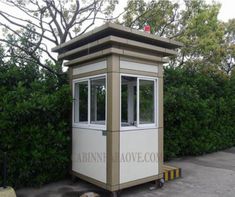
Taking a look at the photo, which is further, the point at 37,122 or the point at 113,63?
the point at 37,122

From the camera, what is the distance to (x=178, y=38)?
9.94 m

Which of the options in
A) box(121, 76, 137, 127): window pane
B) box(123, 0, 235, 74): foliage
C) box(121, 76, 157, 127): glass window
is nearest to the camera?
box(121, 76, 157, 127): glass window

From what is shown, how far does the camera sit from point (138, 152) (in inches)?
166

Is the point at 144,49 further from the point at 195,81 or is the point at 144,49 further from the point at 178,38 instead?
the point at 178,38

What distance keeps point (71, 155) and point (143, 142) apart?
163 cm

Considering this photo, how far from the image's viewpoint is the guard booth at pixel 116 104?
391 cm

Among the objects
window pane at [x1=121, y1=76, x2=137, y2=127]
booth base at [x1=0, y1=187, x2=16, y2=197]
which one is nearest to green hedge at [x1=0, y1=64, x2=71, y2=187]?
booth base at [x1=0, y1=187, x2=16, y2=197]

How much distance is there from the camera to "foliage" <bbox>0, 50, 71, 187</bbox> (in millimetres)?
4184

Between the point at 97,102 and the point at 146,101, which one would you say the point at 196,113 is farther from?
the point at 97,102

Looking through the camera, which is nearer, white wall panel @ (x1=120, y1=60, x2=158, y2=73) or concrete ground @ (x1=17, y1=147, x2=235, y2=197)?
white wall panel @ (x1=120, y1=60, x2=158, y2=73)

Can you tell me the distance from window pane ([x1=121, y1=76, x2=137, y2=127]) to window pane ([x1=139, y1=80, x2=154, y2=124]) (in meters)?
0.24

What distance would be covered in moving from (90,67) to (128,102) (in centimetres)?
Answer: 120

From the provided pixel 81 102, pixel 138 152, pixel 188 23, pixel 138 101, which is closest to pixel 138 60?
pixel 138 101

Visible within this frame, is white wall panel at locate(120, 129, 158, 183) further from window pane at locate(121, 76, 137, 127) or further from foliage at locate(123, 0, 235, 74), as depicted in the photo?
foliage at locate(123, 0, 235, 74)
